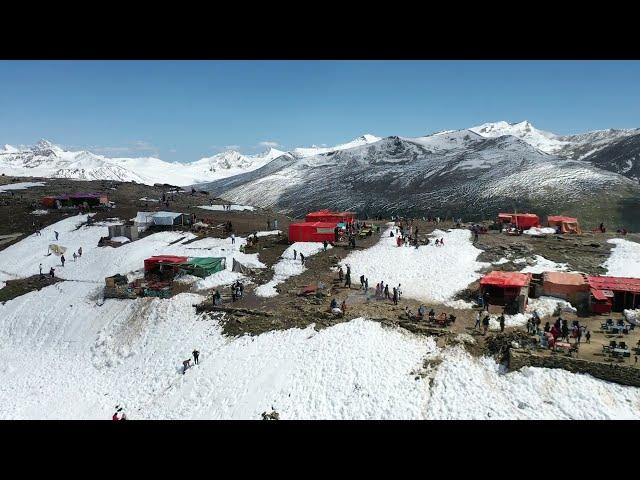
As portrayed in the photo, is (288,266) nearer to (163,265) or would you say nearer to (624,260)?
(163,265)

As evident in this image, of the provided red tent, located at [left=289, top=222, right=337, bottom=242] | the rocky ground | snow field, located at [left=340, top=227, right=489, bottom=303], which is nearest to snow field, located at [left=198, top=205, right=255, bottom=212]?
the rocky ground

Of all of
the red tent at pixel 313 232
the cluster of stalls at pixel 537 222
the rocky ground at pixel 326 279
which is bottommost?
the rocky ground at pixel 326 279

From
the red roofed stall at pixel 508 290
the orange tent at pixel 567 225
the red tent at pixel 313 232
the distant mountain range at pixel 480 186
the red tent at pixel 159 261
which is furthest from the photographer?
the distant mountain range at pixel 480 186

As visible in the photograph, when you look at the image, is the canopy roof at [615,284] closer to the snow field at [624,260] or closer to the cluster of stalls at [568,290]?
the cluster of stalls at [568,290]

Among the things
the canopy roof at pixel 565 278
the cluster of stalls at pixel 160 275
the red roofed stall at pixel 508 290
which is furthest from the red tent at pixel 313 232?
the canopy roof at pixel 565 278

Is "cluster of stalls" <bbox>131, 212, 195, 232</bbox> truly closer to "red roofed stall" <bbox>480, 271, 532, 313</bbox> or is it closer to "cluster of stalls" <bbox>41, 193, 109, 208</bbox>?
"cluster of stalls" <bbox>41, 193, 109, 208</bbox>
